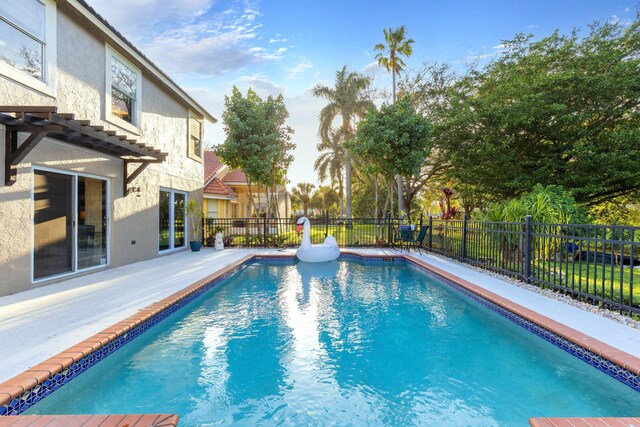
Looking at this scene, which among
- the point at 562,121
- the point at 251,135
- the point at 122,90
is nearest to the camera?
the point at 122,90

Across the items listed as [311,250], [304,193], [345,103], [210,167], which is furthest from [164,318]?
[304,193]

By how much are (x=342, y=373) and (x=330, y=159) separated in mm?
24057

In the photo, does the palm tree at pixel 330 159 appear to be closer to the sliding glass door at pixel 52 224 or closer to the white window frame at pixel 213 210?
the white window frame at pixel 213 210

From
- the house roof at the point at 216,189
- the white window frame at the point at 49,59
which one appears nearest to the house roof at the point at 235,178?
the house roof at the point at 216,189

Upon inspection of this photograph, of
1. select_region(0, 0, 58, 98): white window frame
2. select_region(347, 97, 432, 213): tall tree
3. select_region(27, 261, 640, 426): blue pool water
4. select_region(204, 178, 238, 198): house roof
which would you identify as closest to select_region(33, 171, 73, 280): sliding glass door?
select_region(0, 0, 58, 98): white window frame

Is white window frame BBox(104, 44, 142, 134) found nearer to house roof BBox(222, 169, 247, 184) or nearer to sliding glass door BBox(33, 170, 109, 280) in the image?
sliding glass door BBox(33, 170, 109, 280)

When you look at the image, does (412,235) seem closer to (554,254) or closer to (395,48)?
(554,254)

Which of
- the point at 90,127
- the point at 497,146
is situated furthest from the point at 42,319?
the point at 497,146

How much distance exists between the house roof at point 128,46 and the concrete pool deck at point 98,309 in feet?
19.2

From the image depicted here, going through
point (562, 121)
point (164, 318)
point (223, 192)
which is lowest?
point (164, 318)

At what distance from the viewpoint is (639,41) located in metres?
13.4

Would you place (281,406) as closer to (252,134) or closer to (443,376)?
(443,376)

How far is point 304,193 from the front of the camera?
2178 inches

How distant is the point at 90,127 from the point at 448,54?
795 inches
